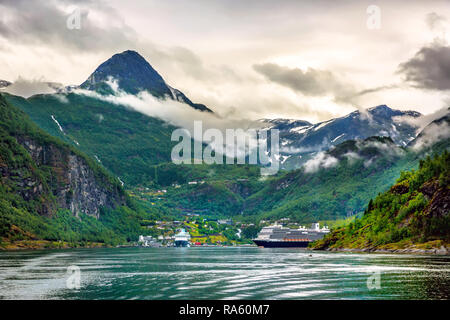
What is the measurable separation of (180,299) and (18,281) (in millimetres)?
34969

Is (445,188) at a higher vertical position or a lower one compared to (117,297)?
higher

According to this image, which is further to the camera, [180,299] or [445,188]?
[445,188]

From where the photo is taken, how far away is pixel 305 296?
70.5 metres

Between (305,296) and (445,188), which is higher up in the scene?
(445,188)
